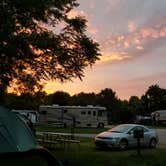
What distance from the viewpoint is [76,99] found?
6348 inches

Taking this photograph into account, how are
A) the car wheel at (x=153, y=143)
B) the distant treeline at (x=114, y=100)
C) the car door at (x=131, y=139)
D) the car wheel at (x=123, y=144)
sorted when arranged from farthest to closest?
the distant treeline at (x=114, y=100) → the car wheel at (x=153, y=143) → the car door at (x=131, y=139) → the car wheel at (x=123, y=144)

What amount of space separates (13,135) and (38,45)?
17788 millimetres

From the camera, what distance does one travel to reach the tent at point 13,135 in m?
4.45

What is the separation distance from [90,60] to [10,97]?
461cm

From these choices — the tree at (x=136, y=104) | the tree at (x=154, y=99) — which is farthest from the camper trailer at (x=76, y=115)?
the tree at (x=154, y=99)

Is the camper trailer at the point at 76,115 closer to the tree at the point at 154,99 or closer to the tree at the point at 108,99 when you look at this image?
the tree at the point at 108,99

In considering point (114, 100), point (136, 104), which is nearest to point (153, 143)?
point (114, 100)

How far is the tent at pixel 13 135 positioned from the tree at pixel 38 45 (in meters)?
15.8

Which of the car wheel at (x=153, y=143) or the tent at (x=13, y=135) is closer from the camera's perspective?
the tent at (x=13, y=135)

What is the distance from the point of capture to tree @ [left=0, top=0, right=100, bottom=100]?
849 inches

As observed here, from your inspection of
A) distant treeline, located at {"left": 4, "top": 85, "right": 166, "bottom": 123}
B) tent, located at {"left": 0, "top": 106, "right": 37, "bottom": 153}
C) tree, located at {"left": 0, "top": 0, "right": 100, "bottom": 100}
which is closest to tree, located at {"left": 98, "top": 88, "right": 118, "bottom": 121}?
distant treeline, located at {"left": 4, "top": 85, "right": 166, "bottom": 123}

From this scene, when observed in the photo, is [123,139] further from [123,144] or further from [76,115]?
[76,115]

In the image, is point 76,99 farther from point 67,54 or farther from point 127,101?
point 67,54

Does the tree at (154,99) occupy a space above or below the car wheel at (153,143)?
above
